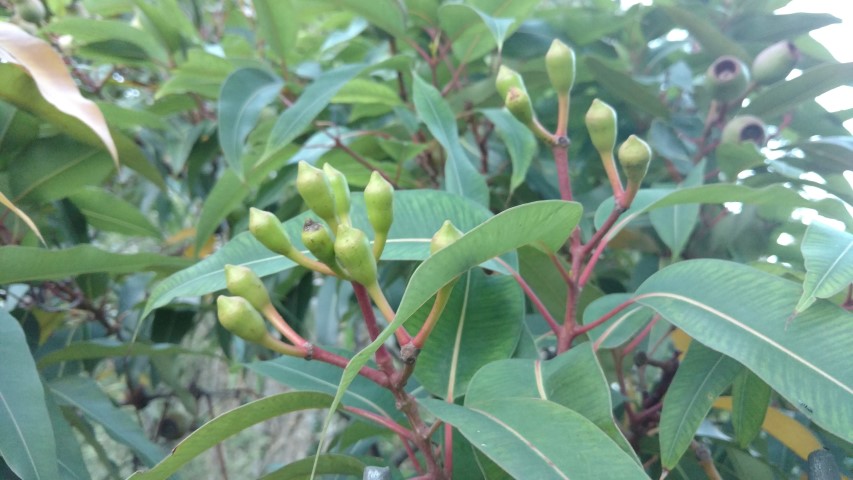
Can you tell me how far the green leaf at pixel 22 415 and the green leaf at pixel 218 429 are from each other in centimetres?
12

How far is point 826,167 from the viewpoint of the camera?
3.64 ft

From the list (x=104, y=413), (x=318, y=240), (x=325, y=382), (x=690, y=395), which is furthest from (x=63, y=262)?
(x=690, y=395)

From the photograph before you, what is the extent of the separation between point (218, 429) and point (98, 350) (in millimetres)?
452

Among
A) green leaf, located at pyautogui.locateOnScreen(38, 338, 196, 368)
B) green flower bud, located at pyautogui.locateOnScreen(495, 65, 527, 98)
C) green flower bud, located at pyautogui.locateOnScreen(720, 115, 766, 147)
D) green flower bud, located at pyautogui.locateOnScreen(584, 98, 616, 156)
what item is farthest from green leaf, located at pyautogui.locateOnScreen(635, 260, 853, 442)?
green leaf, located at pyautogui.locateOnScreen(38, 338, 196, 368)

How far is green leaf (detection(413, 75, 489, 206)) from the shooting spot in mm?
846

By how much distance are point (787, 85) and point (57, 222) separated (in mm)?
1173

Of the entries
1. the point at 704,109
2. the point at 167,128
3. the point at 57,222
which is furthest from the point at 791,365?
the point at 57,222

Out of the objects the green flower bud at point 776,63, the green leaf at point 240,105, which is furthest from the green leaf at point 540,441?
the green flower bud at point 776,63

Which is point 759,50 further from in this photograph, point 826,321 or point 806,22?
point 826,321

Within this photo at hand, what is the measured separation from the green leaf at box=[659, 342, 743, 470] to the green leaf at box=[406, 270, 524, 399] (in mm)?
153

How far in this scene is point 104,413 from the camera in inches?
32.8

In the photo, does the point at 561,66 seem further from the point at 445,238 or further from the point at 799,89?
the point at 799,89

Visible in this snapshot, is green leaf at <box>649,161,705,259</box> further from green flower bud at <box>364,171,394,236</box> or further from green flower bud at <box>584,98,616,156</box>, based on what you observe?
green flower bud at <box>364,171,394,236</box>

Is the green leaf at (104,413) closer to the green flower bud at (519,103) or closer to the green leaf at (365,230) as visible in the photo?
the green leaf at (365,230)
